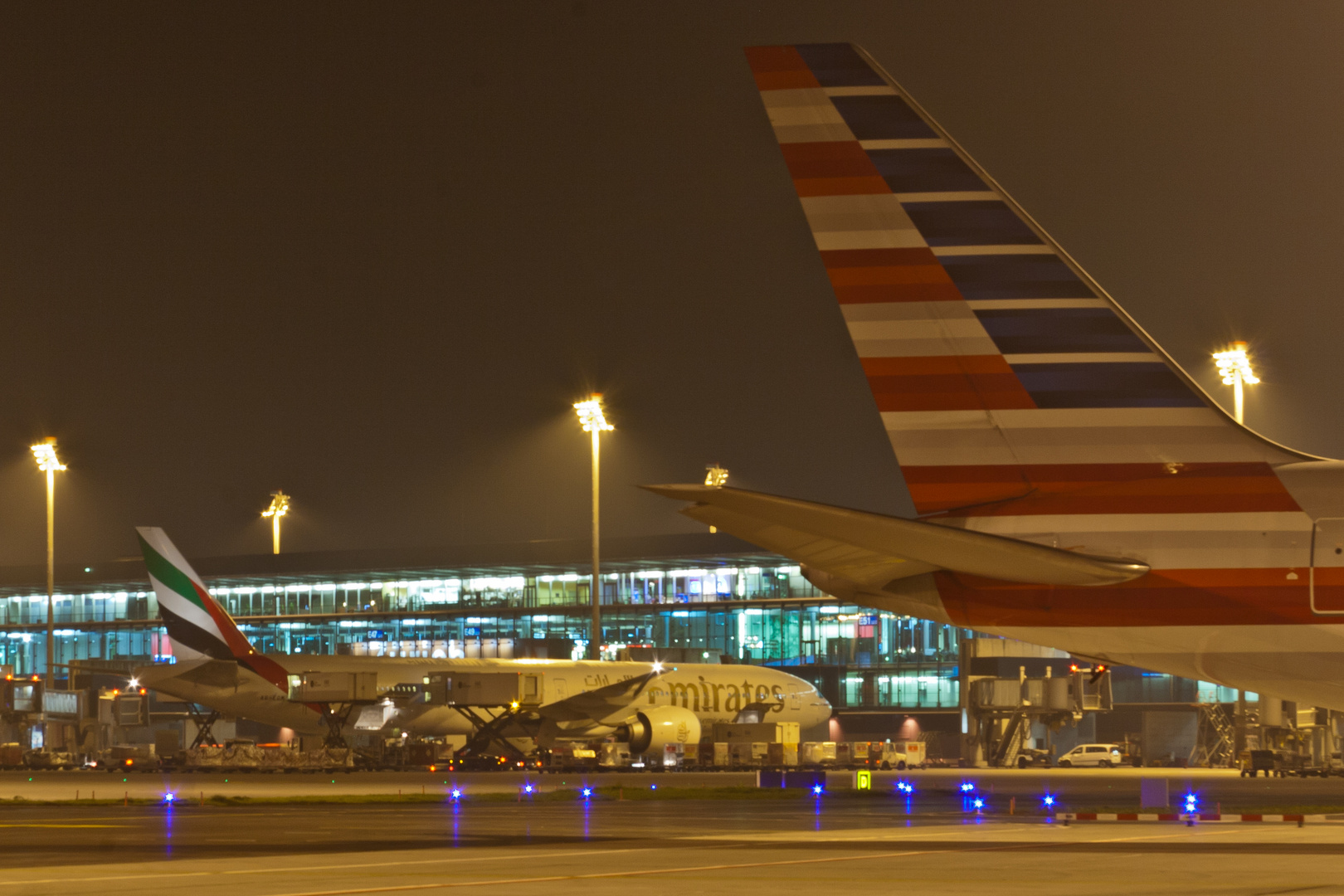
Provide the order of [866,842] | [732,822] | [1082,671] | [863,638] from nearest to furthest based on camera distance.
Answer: [866,842] → [732,822] → [1082,671] → [863,638]

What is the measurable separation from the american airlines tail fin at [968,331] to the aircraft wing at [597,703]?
147ft

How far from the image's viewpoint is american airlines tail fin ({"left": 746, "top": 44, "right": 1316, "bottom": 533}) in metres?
13.0

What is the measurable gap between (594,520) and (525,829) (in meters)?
36.0

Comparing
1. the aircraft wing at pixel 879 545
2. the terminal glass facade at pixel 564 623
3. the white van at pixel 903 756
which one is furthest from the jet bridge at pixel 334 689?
the aircraft wing at pixel 879 545

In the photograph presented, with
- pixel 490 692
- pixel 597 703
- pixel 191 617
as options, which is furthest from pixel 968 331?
pixel 191 617

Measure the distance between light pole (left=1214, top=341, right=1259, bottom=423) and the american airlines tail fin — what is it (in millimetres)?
27453

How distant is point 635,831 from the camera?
22.3m

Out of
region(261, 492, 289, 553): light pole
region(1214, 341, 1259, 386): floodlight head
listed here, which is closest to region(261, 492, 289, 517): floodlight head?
region(261, 492, 289, 553): light pole

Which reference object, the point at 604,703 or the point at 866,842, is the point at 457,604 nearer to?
the point at 604,703

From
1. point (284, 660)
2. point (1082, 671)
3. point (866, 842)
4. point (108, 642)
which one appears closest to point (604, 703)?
point (284, 660)

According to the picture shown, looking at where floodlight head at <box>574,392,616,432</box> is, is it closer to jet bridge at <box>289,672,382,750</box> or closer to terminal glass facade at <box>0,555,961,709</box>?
jet bridge at <box>289,672,382,750</box>

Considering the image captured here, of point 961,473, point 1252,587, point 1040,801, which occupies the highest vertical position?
point 961,473

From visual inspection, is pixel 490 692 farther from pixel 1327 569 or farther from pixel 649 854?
pixel 1327 569

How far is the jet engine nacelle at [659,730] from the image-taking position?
59.1 m
